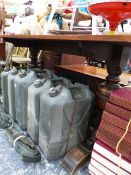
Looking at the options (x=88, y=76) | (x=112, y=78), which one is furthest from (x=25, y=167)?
(x=88, y=76)

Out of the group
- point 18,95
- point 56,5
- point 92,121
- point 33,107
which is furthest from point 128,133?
point 56,5

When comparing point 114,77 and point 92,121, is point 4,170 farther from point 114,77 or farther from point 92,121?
point 114,77

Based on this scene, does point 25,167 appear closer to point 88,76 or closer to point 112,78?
point 112,78

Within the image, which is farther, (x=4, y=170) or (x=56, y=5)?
(x=56, y=5)

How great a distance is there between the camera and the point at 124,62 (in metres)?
1.10

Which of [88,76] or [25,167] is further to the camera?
[88,76]

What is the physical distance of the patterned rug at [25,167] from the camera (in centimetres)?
99

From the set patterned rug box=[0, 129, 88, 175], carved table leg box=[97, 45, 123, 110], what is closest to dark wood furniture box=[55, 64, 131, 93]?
carved table leg box=[97, 45, 123, 110]

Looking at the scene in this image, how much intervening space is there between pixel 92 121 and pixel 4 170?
24.0 inches

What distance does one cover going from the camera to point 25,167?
1.02 meters

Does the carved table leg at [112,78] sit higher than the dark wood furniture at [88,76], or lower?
higher

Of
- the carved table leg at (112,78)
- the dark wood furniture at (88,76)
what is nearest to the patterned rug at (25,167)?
the carved table leg at (112,78)

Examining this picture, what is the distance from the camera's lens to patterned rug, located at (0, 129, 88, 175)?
0.99m

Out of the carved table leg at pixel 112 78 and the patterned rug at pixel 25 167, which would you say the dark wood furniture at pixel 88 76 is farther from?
the patterned rug at pixel 25 167
